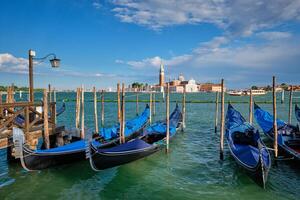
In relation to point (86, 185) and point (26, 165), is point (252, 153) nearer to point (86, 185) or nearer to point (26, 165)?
point (86, 185)

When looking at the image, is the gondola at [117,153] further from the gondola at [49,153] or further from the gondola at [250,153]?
the gondola at [250,153]

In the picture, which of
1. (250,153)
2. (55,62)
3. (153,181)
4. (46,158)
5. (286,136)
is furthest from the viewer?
(286,136)

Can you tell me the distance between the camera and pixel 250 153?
22.2 feet

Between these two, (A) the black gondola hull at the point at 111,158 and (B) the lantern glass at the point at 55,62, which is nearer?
(A) the black gondola hull at the point at 111,158

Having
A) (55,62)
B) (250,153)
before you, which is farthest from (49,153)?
(250,153)

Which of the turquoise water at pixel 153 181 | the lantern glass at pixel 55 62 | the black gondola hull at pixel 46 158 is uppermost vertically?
the lantern glass at pixel 55 62

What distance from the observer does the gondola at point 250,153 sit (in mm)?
5851

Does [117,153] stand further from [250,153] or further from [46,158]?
[250,153]

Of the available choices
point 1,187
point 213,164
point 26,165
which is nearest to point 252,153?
point 213,164

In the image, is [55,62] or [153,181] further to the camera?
[55,62]

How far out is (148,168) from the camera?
7.54 meters

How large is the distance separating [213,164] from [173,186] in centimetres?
225

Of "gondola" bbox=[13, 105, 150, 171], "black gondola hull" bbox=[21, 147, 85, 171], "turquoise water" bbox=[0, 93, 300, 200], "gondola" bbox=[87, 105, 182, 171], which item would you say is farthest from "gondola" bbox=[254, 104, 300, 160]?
"black gondola hull" bbox=[21, 147, 85, 171]

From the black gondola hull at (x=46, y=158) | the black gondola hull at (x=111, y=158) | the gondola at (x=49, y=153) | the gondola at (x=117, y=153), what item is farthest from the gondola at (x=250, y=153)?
the black gondola hull at (x=46, y=158)
